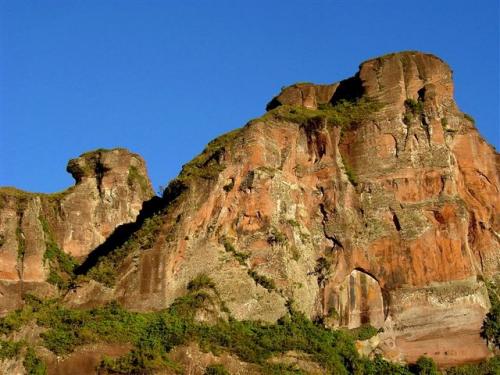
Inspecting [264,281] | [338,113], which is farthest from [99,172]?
[264,281]

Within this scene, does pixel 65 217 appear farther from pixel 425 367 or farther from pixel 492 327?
pixel 492 327

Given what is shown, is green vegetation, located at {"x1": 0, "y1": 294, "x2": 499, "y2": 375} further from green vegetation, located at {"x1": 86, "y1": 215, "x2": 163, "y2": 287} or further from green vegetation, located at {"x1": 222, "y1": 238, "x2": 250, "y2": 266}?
green vegetation, located at {"x1": 222, "y1": 238, "x2": 250, "y2": 266}

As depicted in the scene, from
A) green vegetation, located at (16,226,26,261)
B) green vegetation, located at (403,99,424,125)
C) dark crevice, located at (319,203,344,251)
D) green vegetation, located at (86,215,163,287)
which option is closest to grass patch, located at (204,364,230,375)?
green vegetation, located at (86,215,163,287)

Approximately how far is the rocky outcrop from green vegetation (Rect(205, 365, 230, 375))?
1222 centimetres

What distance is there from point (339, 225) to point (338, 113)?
6.88 metres

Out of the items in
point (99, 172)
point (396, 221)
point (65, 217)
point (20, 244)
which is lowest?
point (20, 244)

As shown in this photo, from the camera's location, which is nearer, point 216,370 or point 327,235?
point 216,370

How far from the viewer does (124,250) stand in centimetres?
4325

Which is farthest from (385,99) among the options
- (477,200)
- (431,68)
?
(477,200)

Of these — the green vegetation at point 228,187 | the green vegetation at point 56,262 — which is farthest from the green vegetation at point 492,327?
the green vegetation at point 56,262

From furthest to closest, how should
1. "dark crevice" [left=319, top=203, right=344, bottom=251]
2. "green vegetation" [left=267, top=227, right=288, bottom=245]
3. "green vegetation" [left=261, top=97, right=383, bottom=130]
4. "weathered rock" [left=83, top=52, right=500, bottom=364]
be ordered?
"green vegetation" [left=261, top=97, right=383, bottom=130], "dark crevice" [left=319, top=203, right=344, bottom=251], "green vegetation" [left=267, top=227, right=288, bottom=245], "weathered rock" [left=83, top=52, right=500, bottom=364]

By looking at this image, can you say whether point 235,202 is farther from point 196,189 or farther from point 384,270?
point 384,270

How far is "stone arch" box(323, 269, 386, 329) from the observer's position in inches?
1727

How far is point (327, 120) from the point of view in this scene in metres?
48.6
